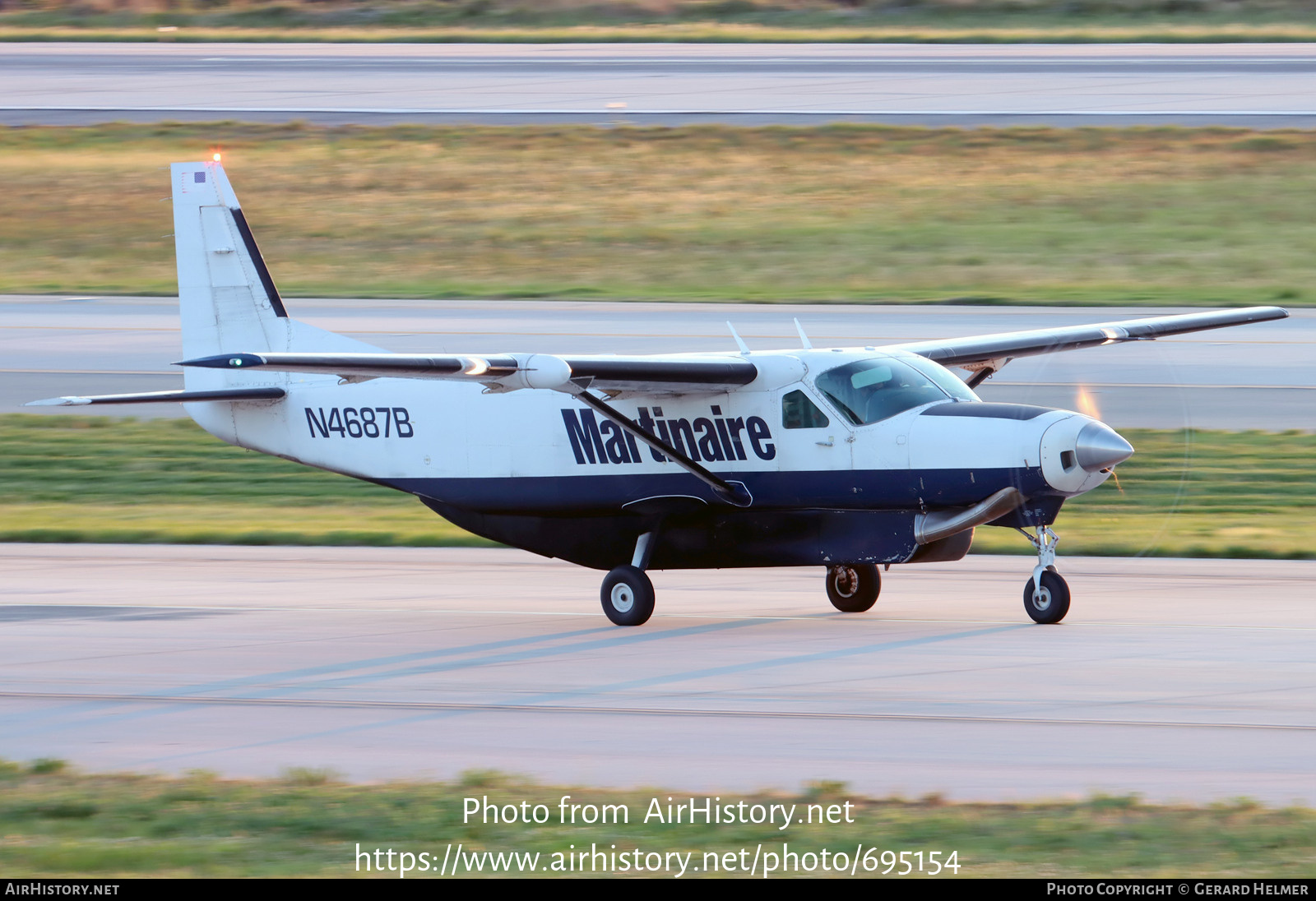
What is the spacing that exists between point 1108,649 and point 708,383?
3.85 m

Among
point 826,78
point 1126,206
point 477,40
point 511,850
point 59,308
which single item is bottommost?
point 511,850

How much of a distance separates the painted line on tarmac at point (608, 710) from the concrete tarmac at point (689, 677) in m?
0.03

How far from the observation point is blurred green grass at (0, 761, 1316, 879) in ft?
27.4

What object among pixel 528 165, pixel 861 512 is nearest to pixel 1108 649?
pixel 861 512

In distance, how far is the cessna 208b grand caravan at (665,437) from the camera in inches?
564

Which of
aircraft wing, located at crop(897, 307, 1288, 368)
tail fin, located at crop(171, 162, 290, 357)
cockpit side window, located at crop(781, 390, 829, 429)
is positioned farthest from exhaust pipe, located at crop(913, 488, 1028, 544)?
tail fin, located at crop(171, 162, 290, 357)

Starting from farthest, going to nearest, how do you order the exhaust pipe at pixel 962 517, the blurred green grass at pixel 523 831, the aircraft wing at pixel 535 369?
the exhaust pipe at pixel 962 517 → the aircraft wing at pixel 535 369 → the blurred green grass at pixel 523 831

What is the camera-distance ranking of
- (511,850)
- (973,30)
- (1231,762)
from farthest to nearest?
(973,30), (1231,762), (511,850)

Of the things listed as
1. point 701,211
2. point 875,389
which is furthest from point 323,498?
point 701,211

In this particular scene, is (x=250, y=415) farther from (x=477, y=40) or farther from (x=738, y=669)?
(x=477, y=40)

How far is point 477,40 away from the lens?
58594 millimetres

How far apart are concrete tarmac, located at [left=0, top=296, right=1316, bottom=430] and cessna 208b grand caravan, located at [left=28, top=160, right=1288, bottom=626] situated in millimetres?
8354

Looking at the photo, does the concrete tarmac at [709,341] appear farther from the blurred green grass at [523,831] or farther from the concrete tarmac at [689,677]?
the blurred green grass at [523,831]

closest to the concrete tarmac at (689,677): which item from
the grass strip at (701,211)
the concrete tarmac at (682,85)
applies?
the grass strip at (701,211)
